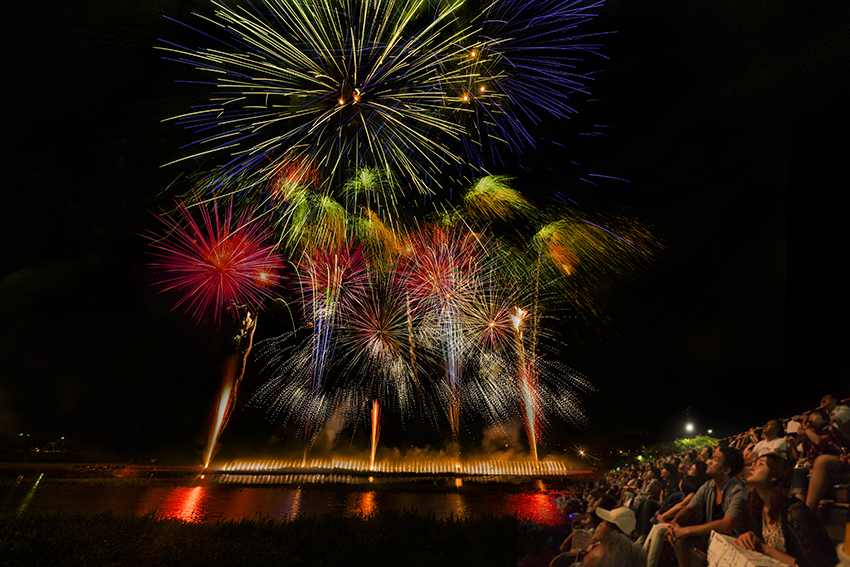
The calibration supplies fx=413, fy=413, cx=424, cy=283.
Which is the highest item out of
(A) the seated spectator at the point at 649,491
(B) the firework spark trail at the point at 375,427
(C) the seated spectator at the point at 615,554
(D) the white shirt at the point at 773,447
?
(B) the firework spark trail at the point at 375,427

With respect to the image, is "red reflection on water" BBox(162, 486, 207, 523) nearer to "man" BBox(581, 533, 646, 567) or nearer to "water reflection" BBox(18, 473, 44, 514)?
"water reflection" BBox(18, 473, 44, 514)

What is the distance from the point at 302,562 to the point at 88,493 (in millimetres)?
8871

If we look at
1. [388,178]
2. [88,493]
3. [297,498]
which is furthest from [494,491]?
[88,493]

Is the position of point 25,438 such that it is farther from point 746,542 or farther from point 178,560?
point 746,542

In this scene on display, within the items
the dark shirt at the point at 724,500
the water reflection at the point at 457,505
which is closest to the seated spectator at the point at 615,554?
the dark shirt at the point at 724,500

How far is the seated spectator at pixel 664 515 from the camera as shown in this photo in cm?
388

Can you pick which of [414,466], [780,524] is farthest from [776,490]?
[414,466]

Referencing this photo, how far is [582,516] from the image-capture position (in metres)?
5.38

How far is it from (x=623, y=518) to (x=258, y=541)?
5243mm

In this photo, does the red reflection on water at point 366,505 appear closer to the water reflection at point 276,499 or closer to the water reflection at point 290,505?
the water reflection at point 276,499

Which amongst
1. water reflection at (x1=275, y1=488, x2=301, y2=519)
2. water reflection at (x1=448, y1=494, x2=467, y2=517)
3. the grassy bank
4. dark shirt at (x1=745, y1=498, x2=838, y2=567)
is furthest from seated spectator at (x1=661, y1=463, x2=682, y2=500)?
water reflection at (x1=275, y1=488, x2=301, y2=519)

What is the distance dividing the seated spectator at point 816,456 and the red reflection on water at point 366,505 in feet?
23.2

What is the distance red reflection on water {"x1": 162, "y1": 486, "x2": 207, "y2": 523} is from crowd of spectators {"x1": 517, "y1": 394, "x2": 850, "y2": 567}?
7.05m

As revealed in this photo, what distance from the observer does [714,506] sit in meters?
3.60
